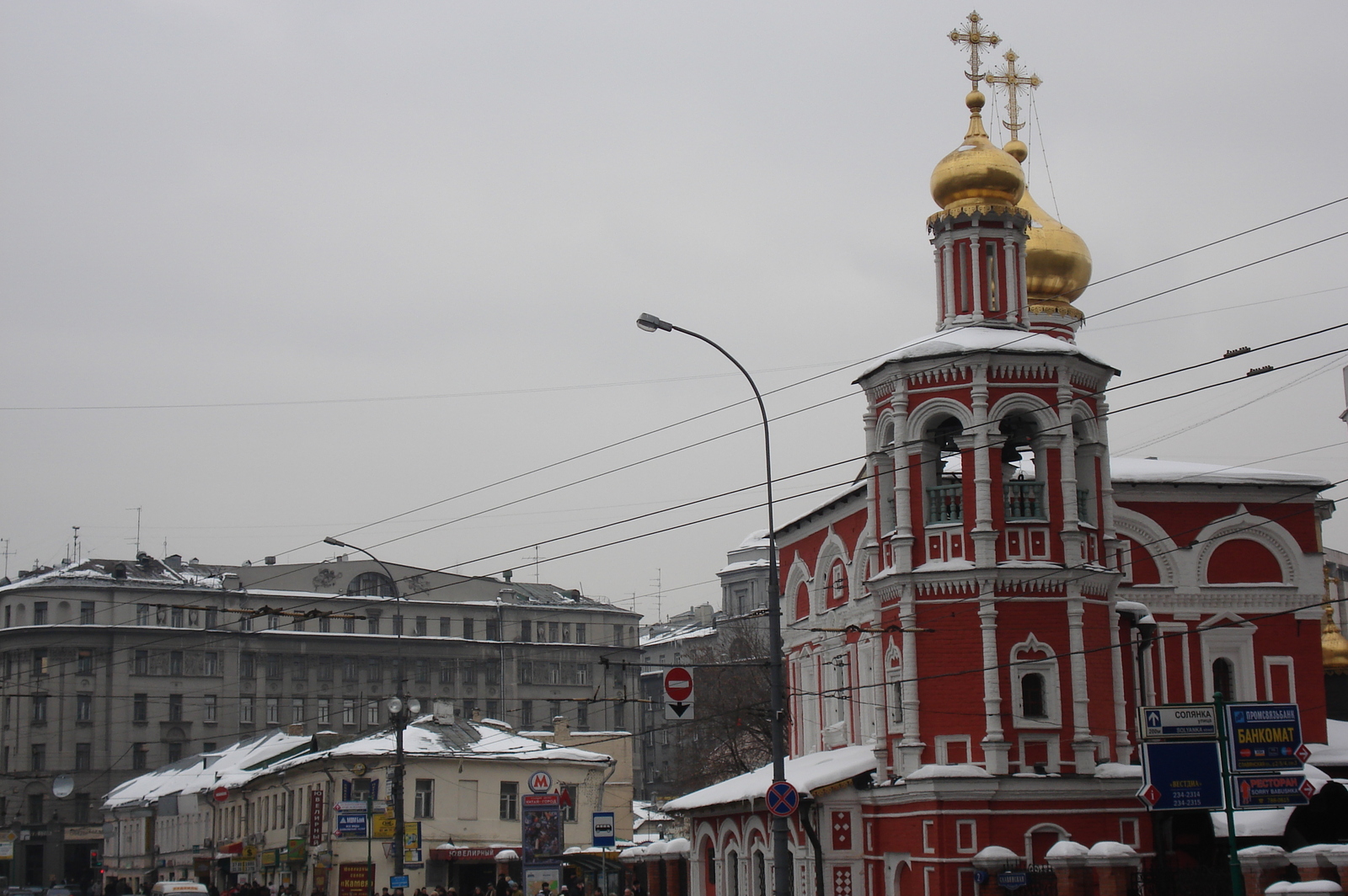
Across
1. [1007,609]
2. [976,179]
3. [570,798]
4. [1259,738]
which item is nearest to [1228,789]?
[1259,738]

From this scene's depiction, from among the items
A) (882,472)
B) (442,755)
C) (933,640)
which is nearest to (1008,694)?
(933,640)

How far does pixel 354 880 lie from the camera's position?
41.2 meters

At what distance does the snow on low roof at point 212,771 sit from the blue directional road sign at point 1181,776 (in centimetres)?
4566

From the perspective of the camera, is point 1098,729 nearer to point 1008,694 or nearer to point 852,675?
point 1008,694

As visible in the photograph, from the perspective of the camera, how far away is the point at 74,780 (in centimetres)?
8144

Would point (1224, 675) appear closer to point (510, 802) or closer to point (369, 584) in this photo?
point (510, 802)

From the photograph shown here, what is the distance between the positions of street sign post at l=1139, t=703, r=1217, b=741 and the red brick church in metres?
5.10

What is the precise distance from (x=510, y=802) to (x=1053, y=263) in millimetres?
27043

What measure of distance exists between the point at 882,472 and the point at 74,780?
199ft

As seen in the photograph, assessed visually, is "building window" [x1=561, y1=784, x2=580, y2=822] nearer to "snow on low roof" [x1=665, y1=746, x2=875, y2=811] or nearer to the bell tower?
"snow on low roof" [x1=665, y1=746, x2=875, y2=811]

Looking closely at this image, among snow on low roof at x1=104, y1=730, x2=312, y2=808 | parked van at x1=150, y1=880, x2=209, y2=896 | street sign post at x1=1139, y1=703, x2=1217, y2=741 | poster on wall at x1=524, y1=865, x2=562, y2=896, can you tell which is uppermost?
street sign post at x1=1139, y1=703, x2=1217, y2=741

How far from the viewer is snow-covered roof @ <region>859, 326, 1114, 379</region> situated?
3272 cm

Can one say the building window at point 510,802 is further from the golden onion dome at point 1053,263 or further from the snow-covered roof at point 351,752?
the golden onion dome at point 1053,263

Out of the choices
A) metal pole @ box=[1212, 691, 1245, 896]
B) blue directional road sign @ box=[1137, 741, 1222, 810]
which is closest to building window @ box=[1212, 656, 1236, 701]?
blue directional road sign @ box=[1137, 741, 1222, 810]
